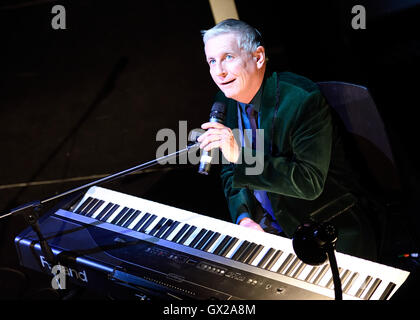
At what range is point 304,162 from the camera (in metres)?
2.72

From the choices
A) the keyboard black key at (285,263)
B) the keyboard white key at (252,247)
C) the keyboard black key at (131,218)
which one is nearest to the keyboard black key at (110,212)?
the keyboard white key at (252,247)

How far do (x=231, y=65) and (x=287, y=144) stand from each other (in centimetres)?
48

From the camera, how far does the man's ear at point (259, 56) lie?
2805mm

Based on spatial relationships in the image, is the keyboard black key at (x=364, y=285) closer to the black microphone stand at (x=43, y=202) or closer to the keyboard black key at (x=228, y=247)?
the keyboard black key at (x=228, y=247)

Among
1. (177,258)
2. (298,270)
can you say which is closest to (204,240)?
(177,258)

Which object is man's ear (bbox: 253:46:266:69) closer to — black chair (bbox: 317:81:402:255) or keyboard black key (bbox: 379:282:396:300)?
black chair (bbox: 317:81:402:255)

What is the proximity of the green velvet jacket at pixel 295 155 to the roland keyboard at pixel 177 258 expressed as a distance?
0.28 meters

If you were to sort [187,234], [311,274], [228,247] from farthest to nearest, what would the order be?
[187,234] < [228,247] < [311,274]

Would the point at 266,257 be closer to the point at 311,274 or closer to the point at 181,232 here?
the point at 311,274

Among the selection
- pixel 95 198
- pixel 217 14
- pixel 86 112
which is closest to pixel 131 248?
pixel 95 198

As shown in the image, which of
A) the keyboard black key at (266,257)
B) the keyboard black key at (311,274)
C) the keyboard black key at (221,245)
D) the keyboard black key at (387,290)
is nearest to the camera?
the keyboard black key at (387,290)

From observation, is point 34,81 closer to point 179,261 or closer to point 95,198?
point 95,198

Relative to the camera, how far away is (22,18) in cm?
705

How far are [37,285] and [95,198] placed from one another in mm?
942
